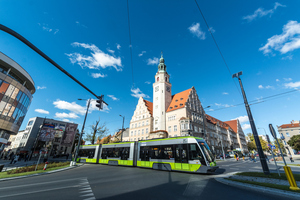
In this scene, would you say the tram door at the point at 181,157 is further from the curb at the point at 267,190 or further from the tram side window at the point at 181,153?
the curb at the point at 267,190

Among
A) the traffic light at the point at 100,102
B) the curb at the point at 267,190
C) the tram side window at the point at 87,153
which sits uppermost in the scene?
the traffic light at the point at 100,102

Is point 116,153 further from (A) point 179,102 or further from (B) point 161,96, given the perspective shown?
(B) point 161,96

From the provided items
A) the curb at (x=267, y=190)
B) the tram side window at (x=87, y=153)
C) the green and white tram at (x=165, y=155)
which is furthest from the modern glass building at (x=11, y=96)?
the curb at (x=267, y=190)

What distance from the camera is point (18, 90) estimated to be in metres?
27.7

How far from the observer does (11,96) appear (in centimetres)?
2594

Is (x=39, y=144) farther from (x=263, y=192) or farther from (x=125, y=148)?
(x=263, y=192)

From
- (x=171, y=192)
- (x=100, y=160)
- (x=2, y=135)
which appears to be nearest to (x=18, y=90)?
(x=2, y=135)

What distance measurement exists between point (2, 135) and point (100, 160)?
24.1 metres

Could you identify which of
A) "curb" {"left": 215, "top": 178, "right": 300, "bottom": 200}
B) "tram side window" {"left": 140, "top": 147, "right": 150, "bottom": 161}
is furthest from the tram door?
"curb" {"left": 215, "top": 178, "right": 300, "bottom": 200}

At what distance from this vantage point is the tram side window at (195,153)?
34.6ft

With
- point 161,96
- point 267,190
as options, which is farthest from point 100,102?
point 161,96

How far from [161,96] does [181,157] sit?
34.4 meters

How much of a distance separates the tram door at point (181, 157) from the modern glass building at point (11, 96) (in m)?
33.9

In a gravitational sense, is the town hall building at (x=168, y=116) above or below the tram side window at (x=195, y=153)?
above
